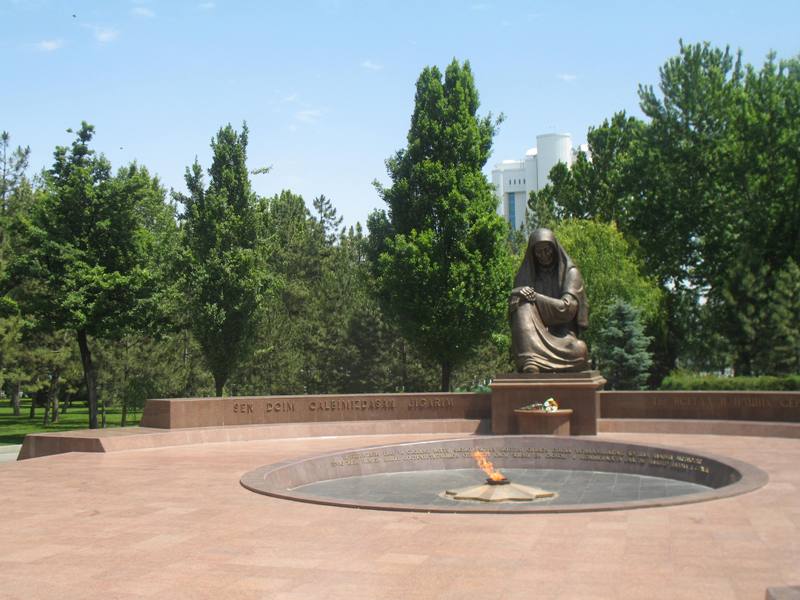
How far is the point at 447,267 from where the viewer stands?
30.4 m

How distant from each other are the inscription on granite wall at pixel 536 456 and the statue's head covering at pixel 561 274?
490 centimetres

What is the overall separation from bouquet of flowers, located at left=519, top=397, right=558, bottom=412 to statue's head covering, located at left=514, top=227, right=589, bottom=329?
88.7 inches

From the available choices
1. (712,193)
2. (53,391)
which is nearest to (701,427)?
(712,193)

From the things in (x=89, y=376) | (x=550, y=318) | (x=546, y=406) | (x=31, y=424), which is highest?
(x=550, y=318)

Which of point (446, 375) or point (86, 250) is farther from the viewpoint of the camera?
point (446, 375)

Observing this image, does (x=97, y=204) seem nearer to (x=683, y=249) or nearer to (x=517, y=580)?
(x=517, y=580)

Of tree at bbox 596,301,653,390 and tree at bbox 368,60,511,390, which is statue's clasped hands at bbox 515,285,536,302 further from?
tree at bbox 596,301,653,390

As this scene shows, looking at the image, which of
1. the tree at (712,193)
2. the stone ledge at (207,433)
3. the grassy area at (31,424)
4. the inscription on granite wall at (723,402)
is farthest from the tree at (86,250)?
the tree at (712,193)

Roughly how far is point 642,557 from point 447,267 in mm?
23181

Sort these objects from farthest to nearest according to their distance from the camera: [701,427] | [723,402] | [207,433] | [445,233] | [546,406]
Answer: [445,233], [723,402], [701,427], [207,433], [546,406]

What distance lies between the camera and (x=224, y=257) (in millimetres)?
29578

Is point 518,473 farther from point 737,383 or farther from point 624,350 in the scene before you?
point 624,350

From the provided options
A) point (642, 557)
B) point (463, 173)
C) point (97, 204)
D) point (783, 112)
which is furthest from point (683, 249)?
point (642, 557)

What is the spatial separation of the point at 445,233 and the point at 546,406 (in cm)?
1347
